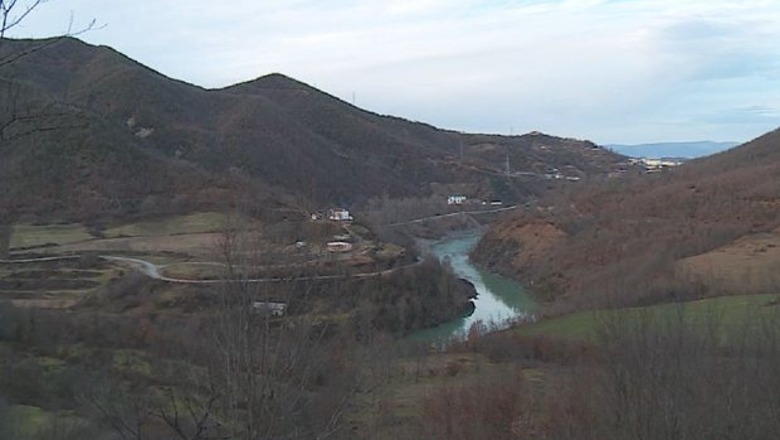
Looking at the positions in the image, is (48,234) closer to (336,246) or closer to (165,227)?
(165,227)

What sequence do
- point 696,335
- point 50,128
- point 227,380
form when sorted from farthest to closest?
point 696,335
point 227,380
point 50,128

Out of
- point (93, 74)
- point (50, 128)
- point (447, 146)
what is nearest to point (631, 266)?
point (50, 128)

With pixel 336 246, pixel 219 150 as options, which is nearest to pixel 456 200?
pixel 219 150

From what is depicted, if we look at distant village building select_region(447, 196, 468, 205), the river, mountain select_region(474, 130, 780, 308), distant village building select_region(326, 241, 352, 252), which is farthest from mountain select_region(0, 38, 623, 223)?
mountain select_region(474, 130, 780, 308)

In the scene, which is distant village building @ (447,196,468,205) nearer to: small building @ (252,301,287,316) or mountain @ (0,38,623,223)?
mountain @ (0,38,623,223)

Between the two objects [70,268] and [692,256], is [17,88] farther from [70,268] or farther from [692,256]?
[692,256]

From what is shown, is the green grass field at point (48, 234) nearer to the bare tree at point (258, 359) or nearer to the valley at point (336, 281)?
the valley at point (336, 281)
